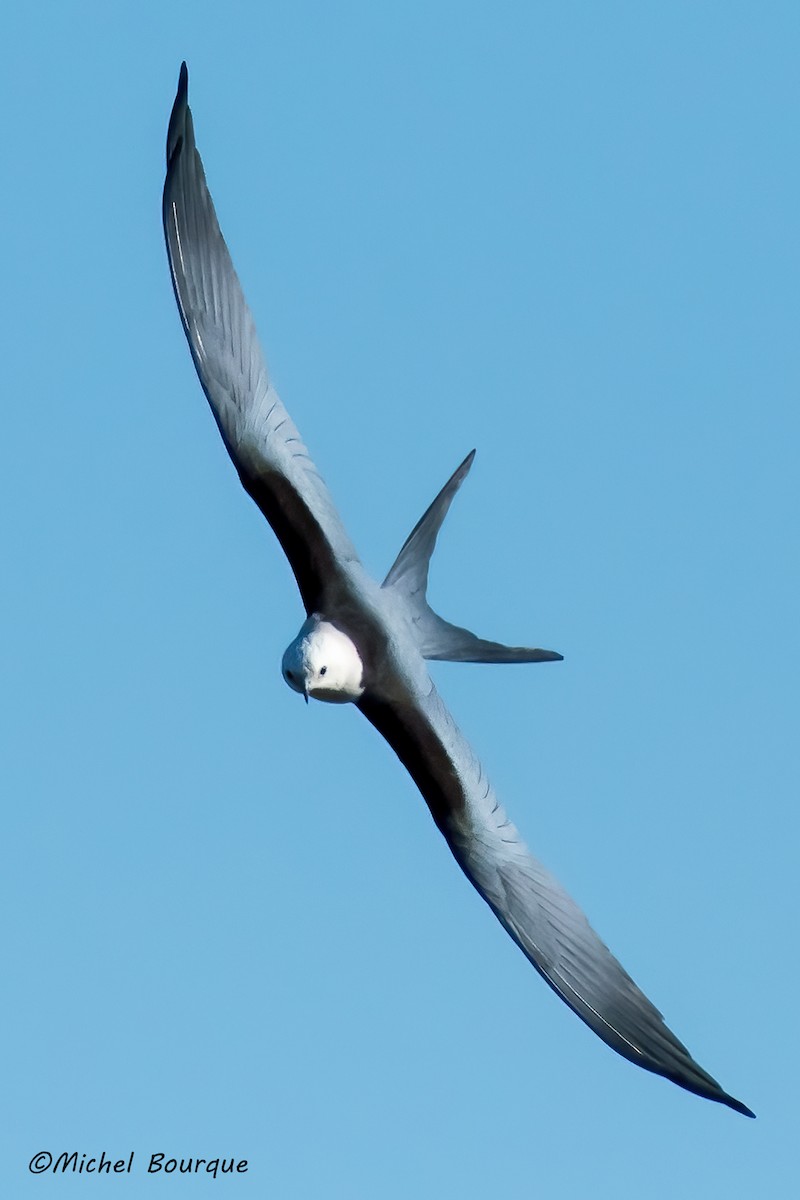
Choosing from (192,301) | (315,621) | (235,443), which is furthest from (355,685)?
(192,301)

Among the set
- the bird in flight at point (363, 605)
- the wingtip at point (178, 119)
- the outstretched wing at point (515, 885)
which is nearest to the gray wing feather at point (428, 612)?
the bird in flight at point (363, 605)

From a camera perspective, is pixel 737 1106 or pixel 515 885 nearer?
pixel 737 1106

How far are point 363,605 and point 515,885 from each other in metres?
2.20

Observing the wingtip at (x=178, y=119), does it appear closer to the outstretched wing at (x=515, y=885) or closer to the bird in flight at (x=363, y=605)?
the bird in flight at (x=363, y=605)

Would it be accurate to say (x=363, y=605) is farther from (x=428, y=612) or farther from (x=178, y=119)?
(x=178, y=119)

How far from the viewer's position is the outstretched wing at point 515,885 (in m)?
14.5

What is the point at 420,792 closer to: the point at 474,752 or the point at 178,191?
the point at 474,752

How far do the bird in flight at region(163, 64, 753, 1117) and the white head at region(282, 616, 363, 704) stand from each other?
14 millimetres

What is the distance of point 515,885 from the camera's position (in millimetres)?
15086

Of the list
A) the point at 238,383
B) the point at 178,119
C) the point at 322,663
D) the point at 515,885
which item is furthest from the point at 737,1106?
the point at 178,119

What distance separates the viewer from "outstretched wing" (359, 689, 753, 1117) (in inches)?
569

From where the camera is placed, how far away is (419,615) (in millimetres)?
14797

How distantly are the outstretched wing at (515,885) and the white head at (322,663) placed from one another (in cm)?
43

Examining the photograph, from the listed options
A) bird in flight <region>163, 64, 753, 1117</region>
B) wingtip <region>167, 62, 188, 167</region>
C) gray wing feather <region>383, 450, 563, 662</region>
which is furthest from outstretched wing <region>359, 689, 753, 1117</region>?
wingtip <region>167, 62, 188, 167</region>
